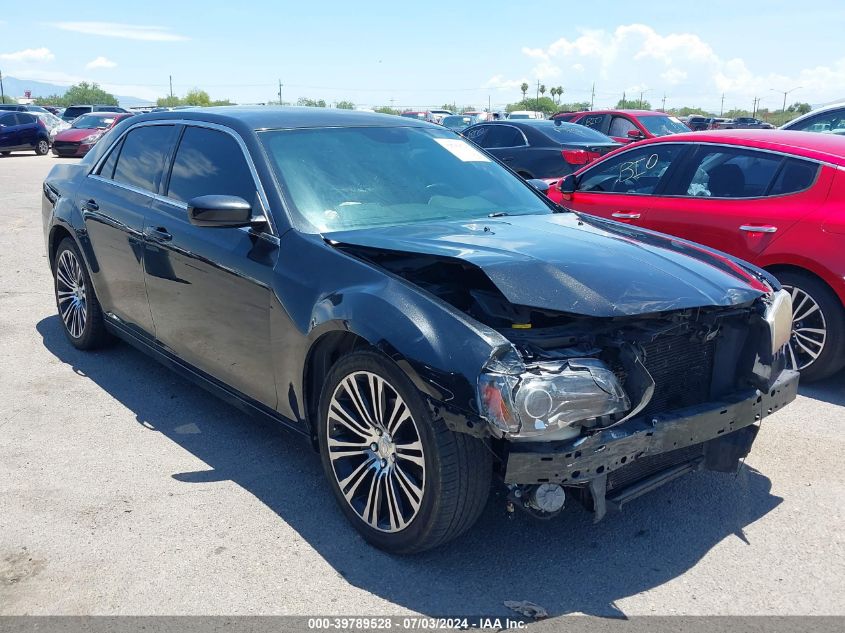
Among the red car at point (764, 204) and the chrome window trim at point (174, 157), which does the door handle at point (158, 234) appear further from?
the red car at point (764, 204)

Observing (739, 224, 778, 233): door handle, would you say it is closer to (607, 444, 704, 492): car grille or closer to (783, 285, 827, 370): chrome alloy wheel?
(783, 285, 827, 370): chrome alloy wheel

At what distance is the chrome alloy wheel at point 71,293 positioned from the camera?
566 cm

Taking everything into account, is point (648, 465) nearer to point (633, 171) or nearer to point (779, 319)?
point (779, 319)

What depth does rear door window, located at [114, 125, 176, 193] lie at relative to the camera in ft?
15.5

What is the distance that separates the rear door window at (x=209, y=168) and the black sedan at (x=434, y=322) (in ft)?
0.05

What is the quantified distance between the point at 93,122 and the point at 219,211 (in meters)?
26.8

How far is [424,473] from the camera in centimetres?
295

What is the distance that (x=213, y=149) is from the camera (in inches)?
168

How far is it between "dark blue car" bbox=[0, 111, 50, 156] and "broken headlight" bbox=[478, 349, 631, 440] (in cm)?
2882

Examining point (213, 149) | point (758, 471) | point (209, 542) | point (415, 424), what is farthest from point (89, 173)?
point (758, 471)

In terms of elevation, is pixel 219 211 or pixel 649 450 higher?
pixel 219 211

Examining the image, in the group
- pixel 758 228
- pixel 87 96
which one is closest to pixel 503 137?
pixel 758 228

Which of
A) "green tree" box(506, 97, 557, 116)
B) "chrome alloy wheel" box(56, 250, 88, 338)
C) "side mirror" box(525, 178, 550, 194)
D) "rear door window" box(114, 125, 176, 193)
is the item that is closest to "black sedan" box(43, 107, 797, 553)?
"rear door window" box(114, 125, 176, 193)

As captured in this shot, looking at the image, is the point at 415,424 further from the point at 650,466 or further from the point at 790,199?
the point at 790,199
